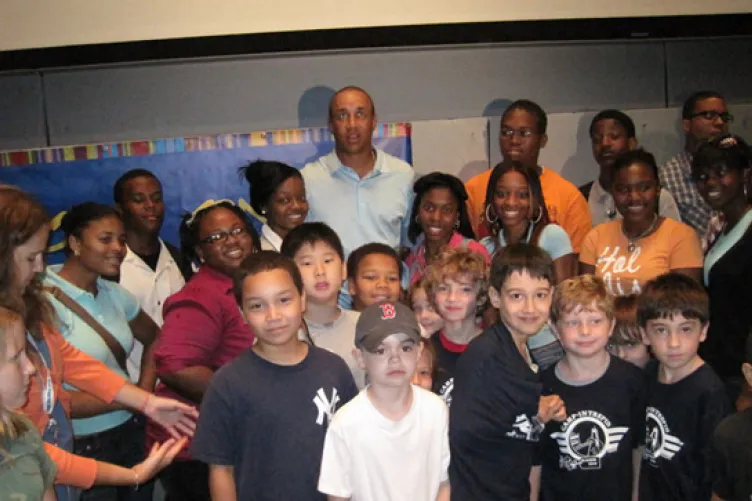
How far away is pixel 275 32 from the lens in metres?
3.79

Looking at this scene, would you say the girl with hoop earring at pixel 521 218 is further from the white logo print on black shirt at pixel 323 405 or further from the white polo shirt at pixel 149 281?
the white polo shirt at pixel 149 281

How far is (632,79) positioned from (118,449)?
3497 millimetres

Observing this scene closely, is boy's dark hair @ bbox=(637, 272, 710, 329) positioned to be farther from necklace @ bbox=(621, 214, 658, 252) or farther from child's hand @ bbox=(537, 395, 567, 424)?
necklace @ bbox=(621, 214, 658, 252)

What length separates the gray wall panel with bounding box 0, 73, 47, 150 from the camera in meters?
4.03

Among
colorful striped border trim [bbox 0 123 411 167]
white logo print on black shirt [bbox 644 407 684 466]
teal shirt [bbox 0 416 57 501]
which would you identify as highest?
colorful striped border trim [bbox 0 123 411 167]

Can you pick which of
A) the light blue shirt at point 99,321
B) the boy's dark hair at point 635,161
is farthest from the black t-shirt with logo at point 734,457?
the light blue shirt at point 99,321

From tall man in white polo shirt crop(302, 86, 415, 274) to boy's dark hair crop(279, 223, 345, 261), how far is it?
2.54 ft

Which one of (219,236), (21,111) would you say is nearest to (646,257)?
(219,236)

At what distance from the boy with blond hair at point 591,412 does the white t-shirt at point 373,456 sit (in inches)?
20.9

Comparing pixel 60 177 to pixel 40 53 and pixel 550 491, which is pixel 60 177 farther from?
pixel 550 491

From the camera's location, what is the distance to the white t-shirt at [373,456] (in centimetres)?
194

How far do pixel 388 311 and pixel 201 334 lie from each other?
660mm

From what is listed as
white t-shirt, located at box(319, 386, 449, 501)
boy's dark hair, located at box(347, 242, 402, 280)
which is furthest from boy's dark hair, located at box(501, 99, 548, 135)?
white t-shirt, located at box(319, 386, 449, 501)

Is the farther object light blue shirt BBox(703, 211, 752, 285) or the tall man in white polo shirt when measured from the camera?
the tall man in white polo shirt
